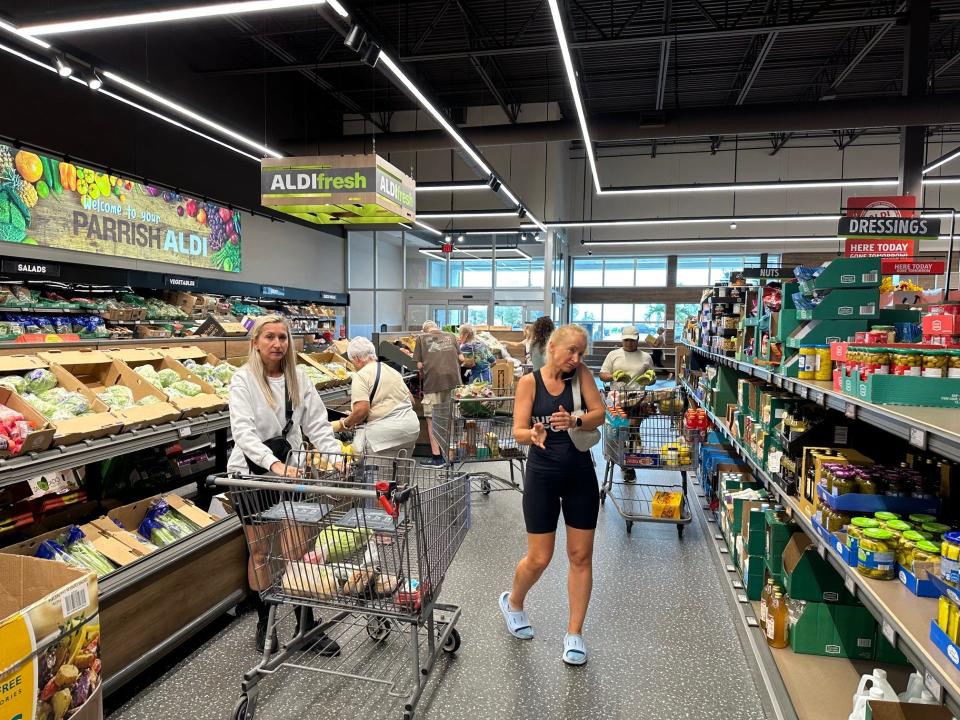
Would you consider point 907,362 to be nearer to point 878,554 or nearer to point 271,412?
point 878,554

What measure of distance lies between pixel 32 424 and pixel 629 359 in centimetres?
572

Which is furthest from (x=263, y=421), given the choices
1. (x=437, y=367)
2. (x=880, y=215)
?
(x=880, y=215)

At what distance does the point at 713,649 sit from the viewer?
3.17m

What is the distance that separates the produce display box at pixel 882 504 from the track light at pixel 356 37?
5900mm

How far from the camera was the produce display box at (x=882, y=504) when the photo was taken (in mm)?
2174

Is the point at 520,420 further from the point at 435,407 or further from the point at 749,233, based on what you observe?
the point at 749,233

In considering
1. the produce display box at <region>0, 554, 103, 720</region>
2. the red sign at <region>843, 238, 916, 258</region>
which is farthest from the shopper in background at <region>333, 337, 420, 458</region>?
the red sign at <region>843, 238, 916, 258</region>

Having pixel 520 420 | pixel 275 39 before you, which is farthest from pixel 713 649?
pixel 275 39

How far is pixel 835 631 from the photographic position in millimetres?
2730

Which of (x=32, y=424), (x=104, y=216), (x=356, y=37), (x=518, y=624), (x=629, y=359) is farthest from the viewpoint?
(x=104, y=216)

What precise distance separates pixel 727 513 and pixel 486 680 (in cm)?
220

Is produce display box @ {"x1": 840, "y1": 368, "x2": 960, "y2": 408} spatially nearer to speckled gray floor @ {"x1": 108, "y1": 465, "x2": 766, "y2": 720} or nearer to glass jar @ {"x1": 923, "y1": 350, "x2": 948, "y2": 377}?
glass jar @ {"x1": 923, "y1": 350, "x2": 948, "y2": 377}

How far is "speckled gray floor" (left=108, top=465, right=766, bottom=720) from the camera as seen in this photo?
263 cm

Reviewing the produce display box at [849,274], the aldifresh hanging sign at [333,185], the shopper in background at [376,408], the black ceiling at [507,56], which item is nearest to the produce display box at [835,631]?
the produce display box at [849,274]
